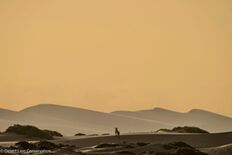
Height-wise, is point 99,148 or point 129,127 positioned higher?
point 129,127

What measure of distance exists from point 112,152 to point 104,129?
145372 mm

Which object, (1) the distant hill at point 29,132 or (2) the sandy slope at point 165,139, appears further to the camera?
(1) the distant hill at point 29,132

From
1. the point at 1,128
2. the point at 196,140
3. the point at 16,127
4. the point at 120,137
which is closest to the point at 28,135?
the point at 16,127

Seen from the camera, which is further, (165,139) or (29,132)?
(29,132)

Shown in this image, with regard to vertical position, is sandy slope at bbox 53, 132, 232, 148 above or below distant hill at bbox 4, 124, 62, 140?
below

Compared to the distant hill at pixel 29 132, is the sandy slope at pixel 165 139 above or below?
below

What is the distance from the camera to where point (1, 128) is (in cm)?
15750

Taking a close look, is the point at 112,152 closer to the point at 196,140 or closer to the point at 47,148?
the point at 47,148

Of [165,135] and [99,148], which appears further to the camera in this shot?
[165,135]

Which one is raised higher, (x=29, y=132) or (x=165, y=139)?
(x=29, y=132)

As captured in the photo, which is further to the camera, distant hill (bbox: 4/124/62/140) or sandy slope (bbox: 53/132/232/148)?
distant hill (bbox: 4/124/62/140)

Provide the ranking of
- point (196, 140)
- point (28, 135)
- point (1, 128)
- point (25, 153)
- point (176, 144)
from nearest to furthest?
point (25, 153), point (176, 144), point (196, 140), point (28, 135), point (1, 128)

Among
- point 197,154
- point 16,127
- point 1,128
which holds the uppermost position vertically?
point 1,128

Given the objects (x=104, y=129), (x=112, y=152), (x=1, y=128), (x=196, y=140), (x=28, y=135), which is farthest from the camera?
(x=104, y=129)
